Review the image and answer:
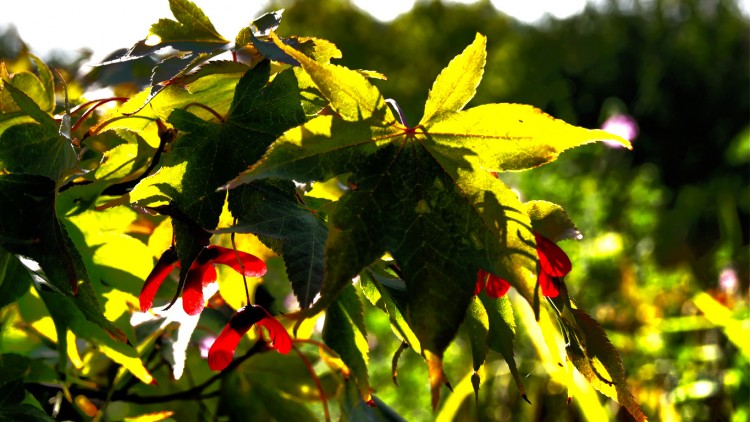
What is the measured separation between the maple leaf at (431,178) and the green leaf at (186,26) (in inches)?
6.3

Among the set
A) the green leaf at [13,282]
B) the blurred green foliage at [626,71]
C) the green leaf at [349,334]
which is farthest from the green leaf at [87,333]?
the blurred green foliage at [626,71]

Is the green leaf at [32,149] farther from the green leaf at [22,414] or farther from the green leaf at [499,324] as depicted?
the green leaf at [499,324]

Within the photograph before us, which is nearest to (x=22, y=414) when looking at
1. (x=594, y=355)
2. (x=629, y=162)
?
(x=594, y=355)

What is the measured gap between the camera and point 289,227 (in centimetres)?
47

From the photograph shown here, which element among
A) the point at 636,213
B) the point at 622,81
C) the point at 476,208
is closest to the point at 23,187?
the point at 476,208

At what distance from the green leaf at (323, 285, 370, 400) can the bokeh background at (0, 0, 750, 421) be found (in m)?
0.46

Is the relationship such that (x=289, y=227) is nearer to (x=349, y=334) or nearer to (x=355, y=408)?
(x=349, y=334)

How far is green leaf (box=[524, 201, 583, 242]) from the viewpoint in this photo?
50 centimetres

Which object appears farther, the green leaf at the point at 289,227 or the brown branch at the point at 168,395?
the brown branch at the point at 168,395

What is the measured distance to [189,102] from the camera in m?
0.54

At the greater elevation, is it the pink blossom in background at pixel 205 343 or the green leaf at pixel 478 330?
the green leaf at pixel 478 330

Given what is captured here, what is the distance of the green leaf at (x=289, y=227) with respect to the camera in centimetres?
46

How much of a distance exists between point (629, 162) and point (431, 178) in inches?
209

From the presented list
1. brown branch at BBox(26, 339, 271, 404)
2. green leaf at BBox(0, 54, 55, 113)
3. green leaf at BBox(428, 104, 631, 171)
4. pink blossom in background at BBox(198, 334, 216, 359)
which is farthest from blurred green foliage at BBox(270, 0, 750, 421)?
green leaf at BBox(428, 104, 631, 171)
